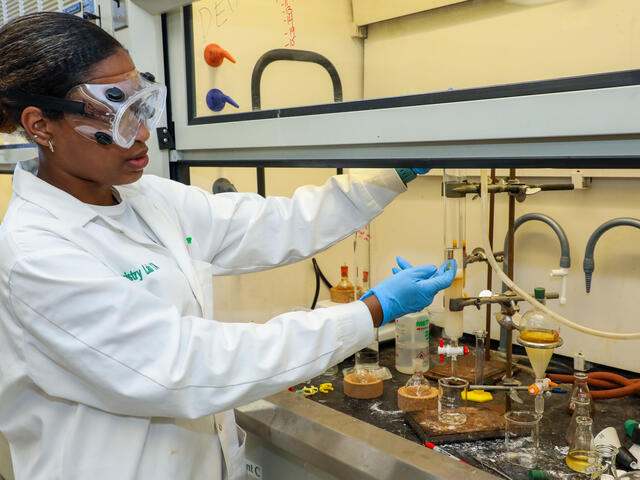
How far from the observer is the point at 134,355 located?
2.80 ft

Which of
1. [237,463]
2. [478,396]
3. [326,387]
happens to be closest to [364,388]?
[326,387]

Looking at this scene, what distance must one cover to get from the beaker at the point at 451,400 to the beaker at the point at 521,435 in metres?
0.13

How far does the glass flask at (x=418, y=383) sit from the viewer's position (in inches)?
57.0

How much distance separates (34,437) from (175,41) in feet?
3.36

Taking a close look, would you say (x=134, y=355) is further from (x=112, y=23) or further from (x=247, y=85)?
(x=112, y=23)

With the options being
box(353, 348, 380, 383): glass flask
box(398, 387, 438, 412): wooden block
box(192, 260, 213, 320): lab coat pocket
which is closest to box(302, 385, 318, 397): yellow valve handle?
box(353, 348, 380, 383): glass flask

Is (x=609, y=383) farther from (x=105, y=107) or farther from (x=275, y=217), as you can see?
(x=105, y=107)

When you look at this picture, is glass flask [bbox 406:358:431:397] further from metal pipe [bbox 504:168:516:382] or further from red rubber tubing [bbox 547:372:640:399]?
red rubber tubing [bbox 547:372:640:399]

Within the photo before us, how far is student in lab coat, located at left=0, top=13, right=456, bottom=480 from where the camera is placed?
0.85 m

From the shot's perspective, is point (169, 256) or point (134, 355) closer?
point (134, 355)

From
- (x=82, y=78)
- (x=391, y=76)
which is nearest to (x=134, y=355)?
(x=82, y=78)

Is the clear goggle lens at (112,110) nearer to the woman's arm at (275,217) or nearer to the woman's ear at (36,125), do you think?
the woman's ear at (36,125)

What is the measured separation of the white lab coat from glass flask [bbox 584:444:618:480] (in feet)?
1.73

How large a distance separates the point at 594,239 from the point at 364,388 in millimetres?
757
